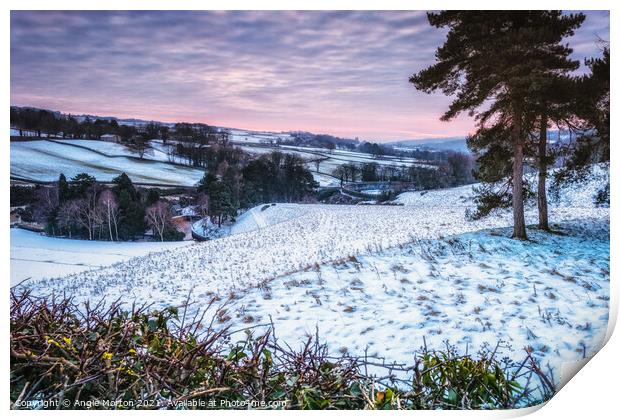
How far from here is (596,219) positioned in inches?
144

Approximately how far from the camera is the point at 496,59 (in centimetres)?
384

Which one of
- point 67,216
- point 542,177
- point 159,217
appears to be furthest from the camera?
point 542,177

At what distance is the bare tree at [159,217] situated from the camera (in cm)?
359

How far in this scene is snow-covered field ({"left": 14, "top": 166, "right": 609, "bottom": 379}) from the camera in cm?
320

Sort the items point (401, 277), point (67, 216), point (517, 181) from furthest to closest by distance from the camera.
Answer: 1. point (517, 181)
2. point (401, 277)
3. point (67, 216)

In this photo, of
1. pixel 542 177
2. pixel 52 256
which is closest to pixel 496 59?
pixel 542 177

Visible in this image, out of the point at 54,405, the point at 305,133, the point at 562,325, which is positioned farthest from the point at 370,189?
the point at 54,405

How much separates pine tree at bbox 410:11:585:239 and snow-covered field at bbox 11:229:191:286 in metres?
3.02

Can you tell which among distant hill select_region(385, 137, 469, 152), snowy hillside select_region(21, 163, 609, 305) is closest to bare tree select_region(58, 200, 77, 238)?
snowy hillside select_region(21, 163, 609, 305)

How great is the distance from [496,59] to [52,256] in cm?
414

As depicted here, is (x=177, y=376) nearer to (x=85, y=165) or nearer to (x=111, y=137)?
(x=85, y=165)

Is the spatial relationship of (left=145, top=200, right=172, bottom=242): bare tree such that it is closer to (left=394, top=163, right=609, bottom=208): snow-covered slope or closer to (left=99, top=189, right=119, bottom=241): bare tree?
(left=99, top=189, right=119, bottom=241): bare tree

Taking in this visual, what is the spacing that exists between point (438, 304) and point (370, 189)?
1222 millimetres
